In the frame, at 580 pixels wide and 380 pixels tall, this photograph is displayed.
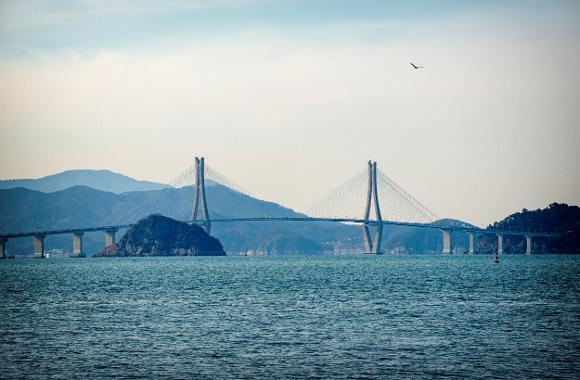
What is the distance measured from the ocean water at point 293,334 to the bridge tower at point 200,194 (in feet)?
350

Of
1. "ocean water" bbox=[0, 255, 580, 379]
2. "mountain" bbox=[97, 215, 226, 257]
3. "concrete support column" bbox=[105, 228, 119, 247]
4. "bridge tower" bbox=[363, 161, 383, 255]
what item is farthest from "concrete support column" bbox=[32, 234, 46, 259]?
"ocean water" bbox=[0, 255, 580, 379]

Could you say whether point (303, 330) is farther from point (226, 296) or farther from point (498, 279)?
point (498, 279)

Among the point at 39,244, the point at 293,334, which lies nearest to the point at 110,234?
the point at 39,244

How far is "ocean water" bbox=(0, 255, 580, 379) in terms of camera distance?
1160 inches

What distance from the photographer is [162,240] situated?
7800 inches

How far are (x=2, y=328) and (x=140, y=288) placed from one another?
30117 millimetres

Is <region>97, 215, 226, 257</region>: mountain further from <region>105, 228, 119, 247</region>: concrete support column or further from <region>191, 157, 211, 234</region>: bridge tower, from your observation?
<region>191, 157, 211, 234</region>: bridge tower

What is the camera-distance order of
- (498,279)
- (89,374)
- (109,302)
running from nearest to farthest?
(89,374)
(109,302)
(498,279)

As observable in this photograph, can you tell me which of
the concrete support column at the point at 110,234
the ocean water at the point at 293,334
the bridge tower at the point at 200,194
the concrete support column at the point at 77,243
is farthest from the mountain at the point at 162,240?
the ocean water at the point at 293,334

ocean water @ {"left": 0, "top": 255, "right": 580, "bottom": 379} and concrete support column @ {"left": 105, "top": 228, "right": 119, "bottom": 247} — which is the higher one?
concrete support column @ {"left": 105, "top": 228, "right": 119, "bottom": 247}

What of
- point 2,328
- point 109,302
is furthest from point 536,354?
point 109,302

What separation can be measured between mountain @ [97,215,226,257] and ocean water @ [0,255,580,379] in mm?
131798

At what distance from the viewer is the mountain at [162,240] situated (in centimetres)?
19562

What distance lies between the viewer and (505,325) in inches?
1610
